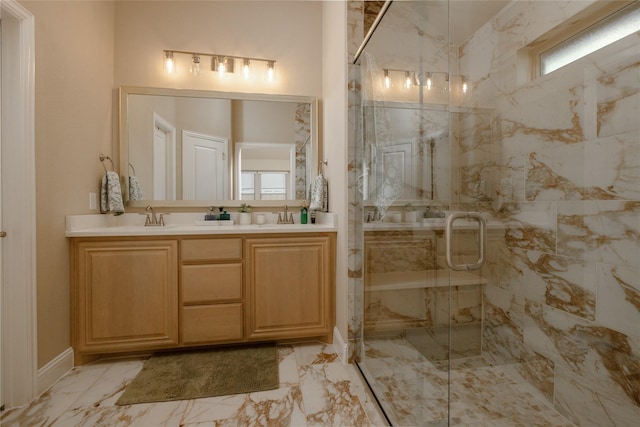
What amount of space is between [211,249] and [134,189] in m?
0.95

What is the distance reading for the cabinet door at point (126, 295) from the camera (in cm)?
184

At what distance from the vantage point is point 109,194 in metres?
2.16

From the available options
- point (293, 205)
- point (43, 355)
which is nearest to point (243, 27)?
point (293, 205)

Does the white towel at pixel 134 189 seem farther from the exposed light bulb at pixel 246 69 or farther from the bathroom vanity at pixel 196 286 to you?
the exposed light bulb at pixel 246 69

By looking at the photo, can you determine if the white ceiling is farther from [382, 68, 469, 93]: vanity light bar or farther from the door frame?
the door frame

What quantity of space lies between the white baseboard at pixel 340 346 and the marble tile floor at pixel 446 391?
0.15 meters

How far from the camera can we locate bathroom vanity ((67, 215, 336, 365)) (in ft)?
6.08

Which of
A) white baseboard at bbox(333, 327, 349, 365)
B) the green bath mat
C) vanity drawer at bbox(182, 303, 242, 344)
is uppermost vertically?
vanity drawer at bbox(182, 303, 242, 344)

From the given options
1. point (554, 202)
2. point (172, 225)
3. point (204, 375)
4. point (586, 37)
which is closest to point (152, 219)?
point (172, 225)

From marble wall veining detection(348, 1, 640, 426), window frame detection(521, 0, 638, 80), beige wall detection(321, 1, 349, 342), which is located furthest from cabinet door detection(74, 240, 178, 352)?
window frame detection(521, 0, 638, 80)

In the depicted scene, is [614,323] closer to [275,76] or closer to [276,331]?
[276,331]

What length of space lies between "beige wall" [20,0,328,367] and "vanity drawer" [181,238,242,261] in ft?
2.28

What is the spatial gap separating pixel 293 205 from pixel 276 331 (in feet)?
3.44

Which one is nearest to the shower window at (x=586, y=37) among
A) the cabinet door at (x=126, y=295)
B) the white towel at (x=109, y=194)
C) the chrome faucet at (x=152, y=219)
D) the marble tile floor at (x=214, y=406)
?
the marble tile floor at (x=214, y=406)
